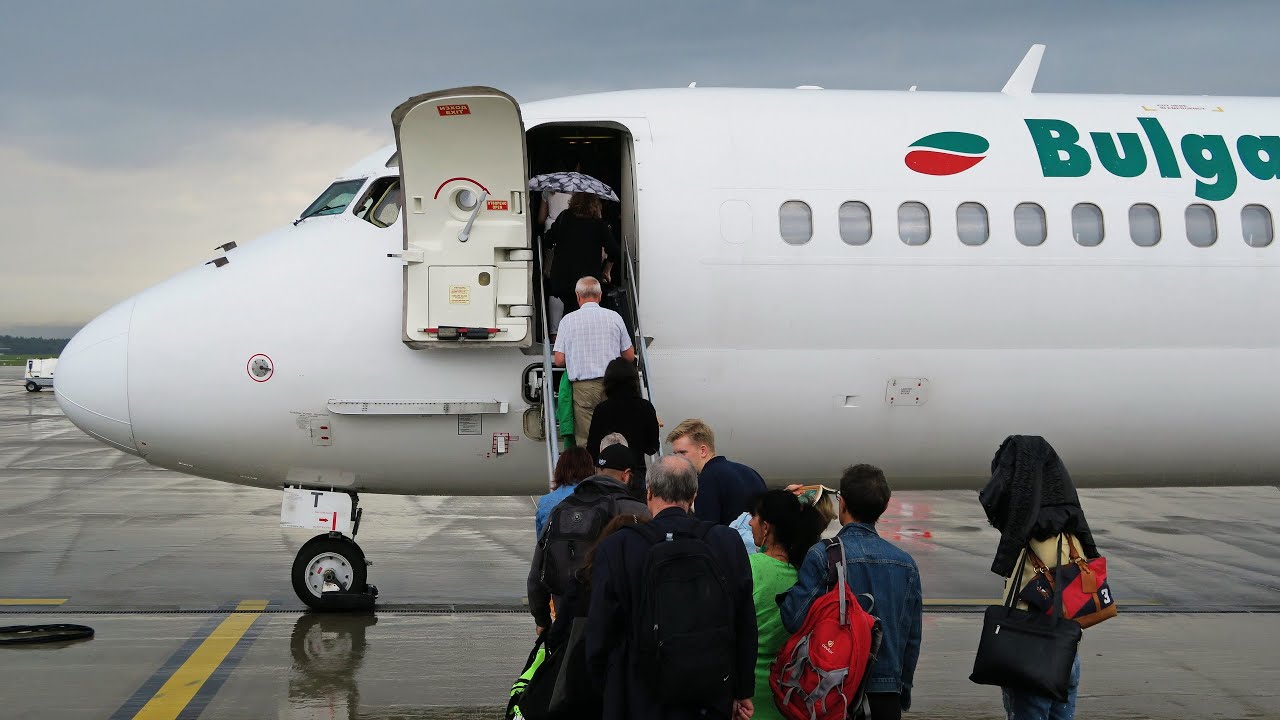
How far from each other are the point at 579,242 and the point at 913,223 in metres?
2.74

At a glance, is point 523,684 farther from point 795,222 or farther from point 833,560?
point 795,222

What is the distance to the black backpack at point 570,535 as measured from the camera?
18.4 feet

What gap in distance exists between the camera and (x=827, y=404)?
31.9 feet

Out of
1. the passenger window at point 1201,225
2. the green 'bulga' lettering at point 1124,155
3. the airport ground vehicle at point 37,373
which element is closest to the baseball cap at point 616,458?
the green 'bulga' lettering at point 1124,155

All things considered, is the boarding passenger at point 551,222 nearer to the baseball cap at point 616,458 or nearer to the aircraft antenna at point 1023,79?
the baseball cap at point 616,458

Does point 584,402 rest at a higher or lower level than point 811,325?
lower

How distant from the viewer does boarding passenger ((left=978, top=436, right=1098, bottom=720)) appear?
223 inches

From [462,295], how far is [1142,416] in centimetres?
567

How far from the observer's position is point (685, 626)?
15.1 feet

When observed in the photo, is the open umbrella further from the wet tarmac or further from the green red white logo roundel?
the wet tarmac

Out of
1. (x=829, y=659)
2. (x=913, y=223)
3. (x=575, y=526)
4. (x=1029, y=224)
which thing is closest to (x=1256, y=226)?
(x=1029, y=224)

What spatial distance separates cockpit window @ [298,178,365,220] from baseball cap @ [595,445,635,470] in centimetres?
459

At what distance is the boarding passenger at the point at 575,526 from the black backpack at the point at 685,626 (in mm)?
793

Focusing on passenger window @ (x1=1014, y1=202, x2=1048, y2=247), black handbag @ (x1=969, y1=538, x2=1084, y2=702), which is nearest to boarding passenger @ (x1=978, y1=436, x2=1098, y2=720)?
black handbag @ (x1=969, y1=538, x2=1084, y2=702)
